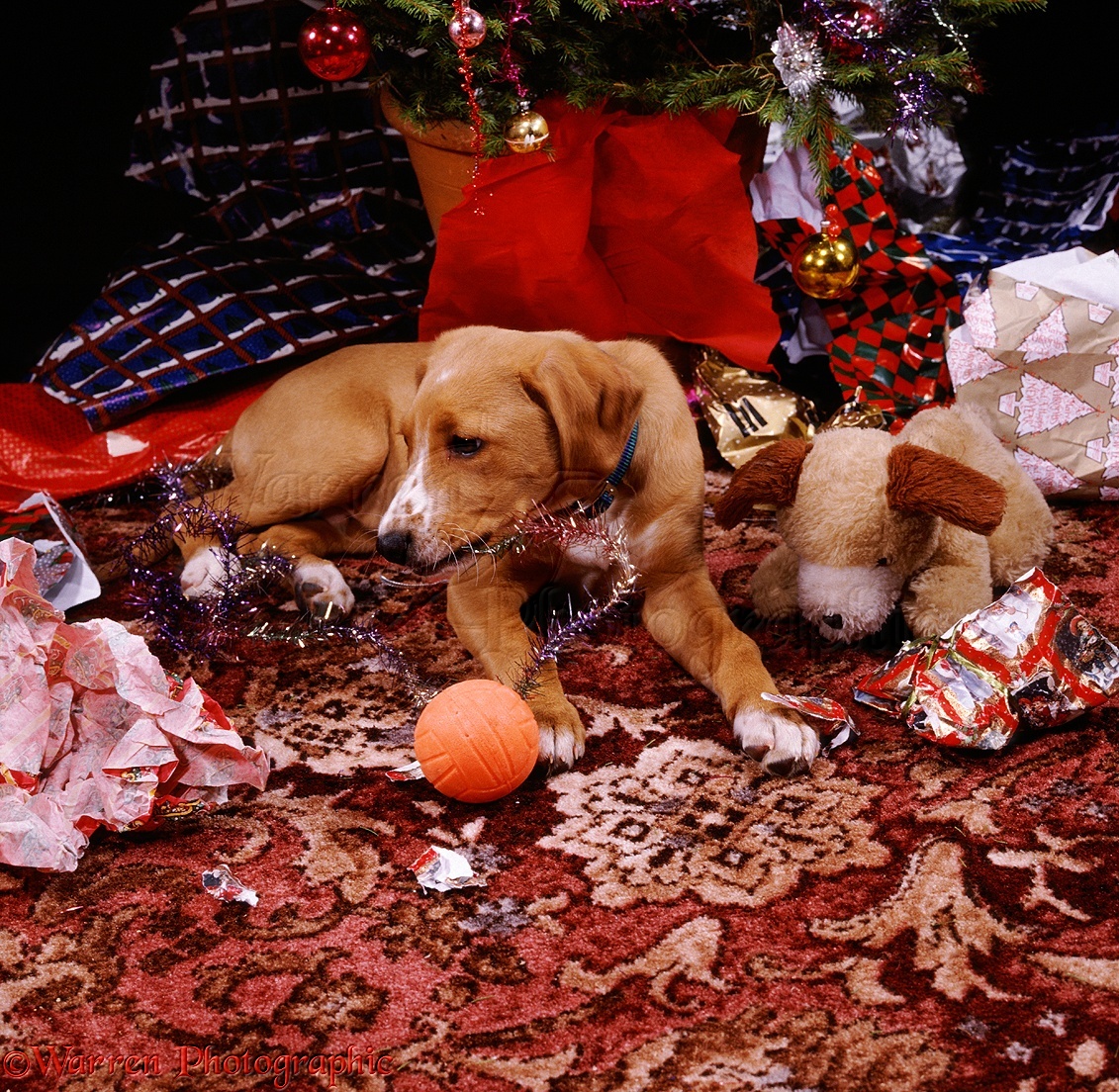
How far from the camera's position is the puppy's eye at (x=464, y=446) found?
2090mm

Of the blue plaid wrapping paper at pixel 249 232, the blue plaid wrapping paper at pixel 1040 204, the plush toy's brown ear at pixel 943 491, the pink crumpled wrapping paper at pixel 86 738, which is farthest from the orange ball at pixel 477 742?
the blue plaid wrapping paper at pixel 1040 204

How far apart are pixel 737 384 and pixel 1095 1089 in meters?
2.30

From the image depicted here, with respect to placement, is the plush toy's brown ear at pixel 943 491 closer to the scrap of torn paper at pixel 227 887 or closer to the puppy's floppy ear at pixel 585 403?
the puppy's floppy ear at pixel 585 403

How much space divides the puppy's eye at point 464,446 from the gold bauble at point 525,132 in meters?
0.96

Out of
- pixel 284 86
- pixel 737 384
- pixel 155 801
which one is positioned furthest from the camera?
pixel 284 86

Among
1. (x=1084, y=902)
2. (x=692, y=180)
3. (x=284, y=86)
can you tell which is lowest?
(x=1084, y=902)

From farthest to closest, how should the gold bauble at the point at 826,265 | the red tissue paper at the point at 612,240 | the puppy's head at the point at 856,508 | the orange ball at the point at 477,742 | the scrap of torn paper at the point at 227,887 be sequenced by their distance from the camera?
the gold bauble at the point at 826,265
the red tissue paper at the point at 612,240
the puppy's head at the point at 856,508
the orange ball at the point at 477,742
the scrap of torn paper at the point at 227,887

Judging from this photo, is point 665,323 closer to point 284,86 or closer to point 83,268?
point 284,86

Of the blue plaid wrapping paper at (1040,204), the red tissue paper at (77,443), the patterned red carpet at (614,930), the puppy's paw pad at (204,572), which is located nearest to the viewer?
the patterned red carpet at (614,930)

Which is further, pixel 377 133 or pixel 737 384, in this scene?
pixel 377 133

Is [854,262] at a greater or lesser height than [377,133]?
lesser

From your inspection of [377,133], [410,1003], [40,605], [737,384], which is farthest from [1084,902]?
[377,133]

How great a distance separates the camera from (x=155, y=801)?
67.2 inches

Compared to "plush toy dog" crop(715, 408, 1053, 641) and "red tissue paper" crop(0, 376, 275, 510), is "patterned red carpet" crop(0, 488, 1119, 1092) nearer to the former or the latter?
"plush toy dog" crop(715, 408, 1053, 641)
